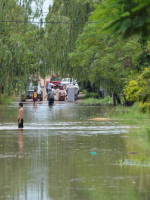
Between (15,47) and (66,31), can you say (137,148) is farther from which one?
(66,31)

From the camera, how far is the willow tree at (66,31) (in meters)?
53.8

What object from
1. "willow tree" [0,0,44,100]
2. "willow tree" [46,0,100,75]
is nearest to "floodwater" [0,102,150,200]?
"willow tree" [0,0,44,100]

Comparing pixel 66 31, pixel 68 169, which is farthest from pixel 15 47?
pixel 68 169

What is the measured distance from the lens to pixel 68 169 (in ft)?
49.8

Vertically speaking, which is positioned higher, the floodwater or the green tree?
the green tree

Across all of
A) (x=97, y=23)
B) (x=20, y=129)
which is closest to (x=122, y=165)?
(x=97, y=23)

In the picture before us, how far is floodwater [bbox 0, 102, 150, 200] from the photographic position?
38.3 ft

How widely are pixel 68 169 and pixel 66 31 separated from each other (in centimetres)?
3832

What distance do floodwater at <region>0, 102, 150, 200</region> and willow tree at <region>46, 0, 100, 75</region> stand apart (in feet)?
94.7

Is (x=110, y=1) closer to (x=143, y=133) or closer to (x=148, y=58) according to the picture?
(x=143, y=133)

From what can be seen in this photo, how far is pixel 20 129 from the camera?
A: 28.5m

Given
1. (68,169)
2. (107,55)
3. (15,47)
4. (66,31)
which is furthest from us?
(66,31)

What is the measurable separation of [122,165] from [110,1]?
26.8ft

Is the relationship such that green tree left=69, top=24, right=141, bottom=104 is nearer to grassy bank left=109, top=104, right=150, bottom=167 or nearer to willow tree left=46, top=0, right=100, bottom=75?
willow tree left=46, top=0, right=100, bottom=75
